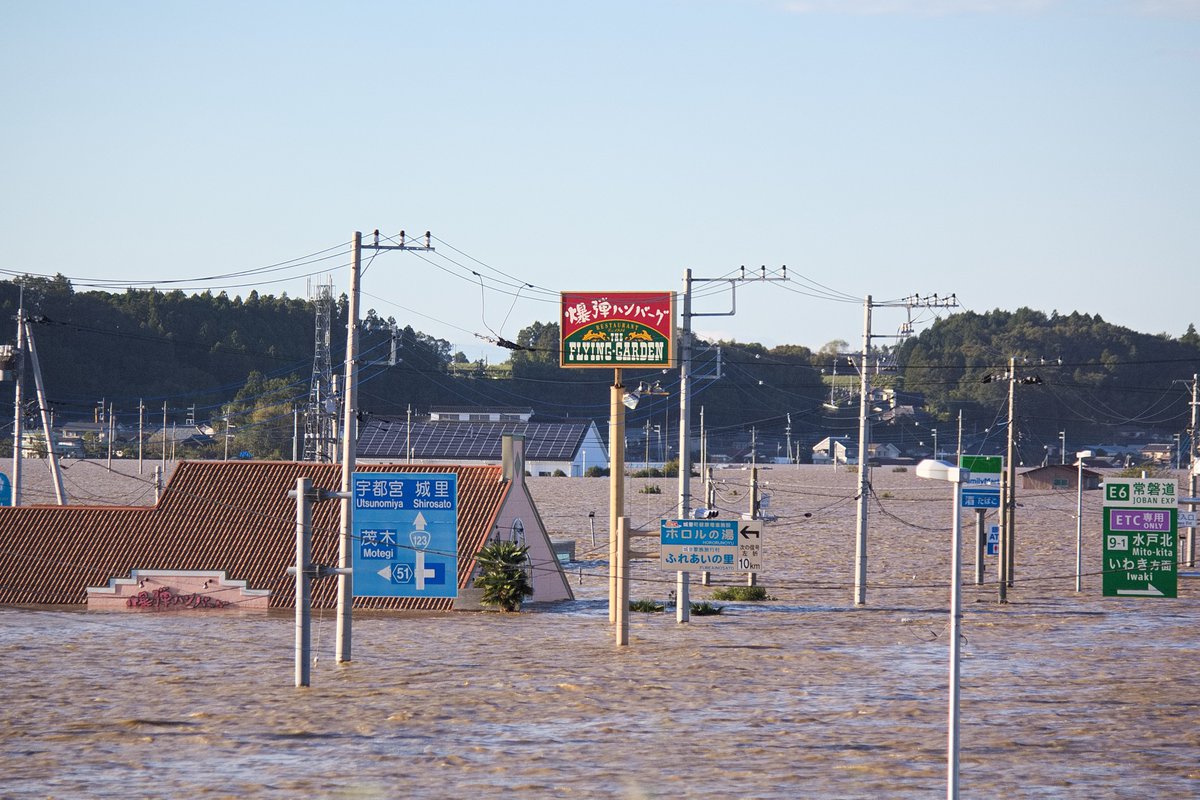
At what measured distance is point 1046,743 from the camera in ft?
80.1

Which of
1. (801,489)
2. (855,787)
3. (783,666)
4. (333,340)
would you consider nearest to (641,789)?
(855,787)

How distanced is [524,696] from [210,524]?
1944cm

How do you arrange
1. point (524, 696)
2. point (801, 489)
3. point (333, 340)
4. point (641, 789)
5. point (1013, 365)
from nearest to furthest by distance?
point (641, 789) < point (524, 696) < point (1013, 365) < point (801, 489) < point (333, 340)

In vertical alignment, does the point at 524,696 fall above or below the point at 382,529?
below

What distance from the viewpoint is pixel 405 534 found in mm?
39656

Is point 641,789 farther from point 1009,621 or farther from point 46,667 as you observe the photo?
point 1009,621

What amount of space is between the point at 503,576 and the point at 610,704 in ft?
52.7

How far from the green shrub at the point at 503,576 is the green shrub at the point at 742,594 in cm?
924

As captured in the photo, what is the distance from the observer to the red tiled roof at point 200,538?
4453cm

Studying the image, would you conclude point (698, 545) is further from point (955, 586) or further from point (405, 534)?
point (955, 586)

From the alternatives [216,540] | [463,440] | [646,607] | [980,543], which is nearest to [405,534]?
[216,540]

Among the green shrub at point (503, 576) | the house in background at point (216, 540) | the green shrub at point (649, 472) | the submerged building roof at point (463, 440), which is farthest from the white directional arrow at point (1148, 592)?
the green shrub at point (649, 472)

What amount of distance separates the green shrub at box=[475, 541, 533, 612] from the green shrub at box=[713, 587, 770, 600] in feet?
30.3

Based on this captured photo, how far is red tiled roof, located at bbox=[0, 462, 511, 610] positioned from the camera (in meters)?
44.5
